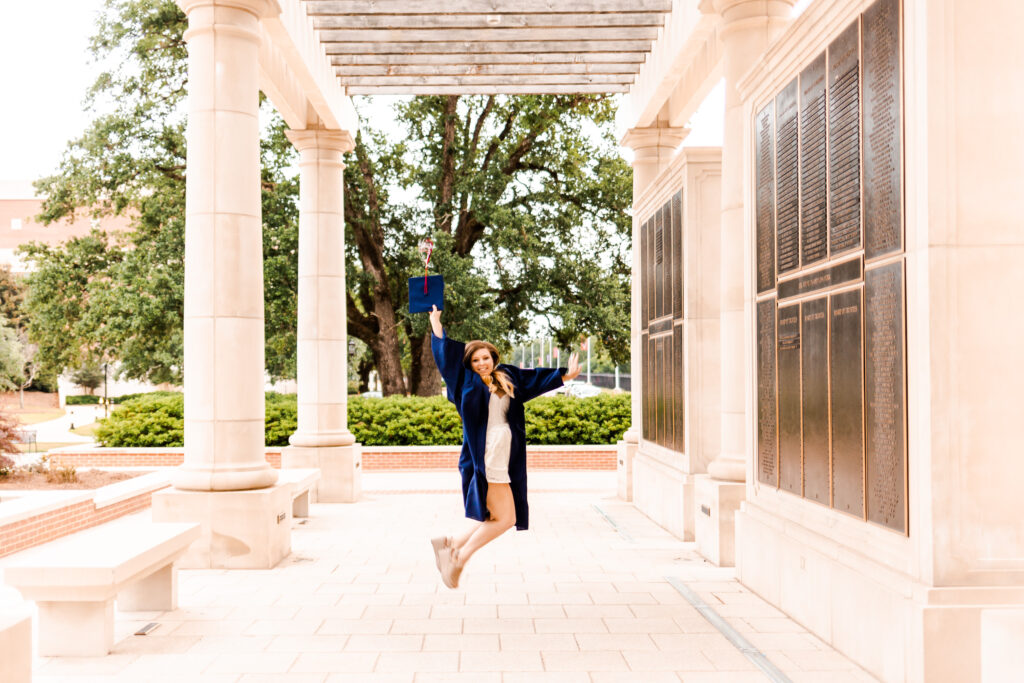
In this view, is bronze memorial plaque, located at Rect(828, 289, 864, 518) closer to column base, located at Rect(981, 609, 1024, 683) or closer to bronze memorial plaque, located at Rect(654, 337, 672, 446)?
column base, located at Rect(981, 609, 1024, 683)

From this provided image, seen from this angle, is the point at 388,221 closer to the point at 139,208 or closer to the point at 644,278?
the point at 139,208

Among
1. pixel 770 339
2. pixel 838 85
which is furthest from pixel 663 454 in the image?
pixel 838 85

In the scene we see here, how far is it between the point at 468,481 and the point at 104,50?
64.8 feet

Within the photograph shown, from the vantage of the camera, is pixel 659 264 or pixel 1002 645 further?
pixel 659 264

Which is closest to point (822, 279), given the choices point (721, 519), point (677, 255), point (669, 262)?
point (721, 519)

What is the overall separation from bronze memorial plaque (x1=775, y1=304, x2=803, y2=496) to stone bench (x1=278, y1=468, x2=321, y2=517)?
5788 mm

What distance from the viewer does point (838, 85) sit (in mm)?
6129

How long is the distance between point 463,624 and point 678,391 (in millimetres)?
5460

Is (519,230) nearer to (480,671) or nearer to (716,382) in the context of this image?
(716,382)

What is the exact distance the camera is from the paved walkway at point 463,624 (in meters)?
5.46

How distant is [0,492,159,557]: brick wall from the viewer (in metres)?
9.56

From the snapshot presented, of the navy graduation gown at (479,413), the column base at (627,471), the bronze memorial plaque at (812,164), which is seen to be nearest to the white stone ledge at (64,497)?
the navy graduation gown at (479,413)

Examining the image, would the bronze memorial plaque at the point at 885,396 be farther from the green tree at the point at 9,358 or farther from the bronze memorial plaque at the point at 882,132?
the green tree at the point at 9,358

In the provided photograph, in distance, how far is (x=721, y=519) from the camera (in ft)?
28.9
